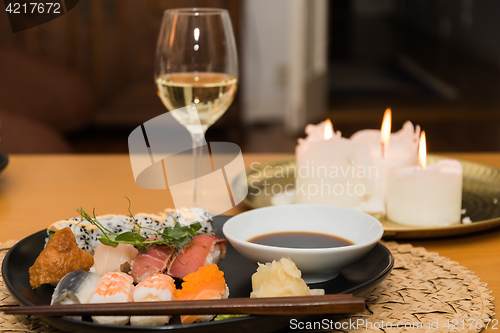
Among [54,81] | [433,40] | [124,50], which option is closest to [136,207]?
[54,81]

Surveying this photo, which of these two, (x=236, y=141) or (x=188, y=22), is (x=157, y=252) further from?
(x=236, y=141)

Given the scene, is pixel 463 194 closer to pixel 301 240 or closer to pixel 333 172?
pixel 333 172

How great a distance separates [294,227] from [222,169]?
0.53 metres

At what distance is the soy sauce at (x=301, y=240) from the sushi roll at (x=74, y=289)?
0.22 m

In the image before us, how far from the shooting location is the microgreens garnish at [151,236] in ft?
2.01

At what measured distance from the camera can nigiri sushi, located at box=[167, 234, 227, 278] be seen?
608mm

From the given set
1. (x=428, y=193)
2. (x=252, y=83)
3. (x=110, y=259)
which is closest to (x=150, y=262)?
(x=110, y=259)

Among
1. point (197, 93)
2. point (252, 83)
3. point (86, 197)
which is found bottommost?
point (252, 83)

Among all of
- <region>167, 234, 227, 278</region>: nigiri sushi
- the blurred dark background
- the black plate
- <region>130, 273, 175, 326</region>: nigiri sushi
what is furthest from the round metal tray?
the blurred dark background

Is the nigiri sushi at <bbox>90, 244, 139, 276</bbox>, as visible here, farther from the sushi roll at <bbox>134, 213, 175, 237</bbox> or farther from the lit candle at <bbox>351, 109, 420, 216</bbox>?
the lit candle at <bbox>351, 109, 420, 216</bbox>

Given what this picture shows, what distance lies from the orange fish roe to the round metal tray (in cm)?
33

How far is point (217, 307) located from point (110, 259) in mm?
206

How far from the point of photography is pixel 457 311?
0.55 metres

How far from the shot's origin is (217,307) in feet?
1.51
